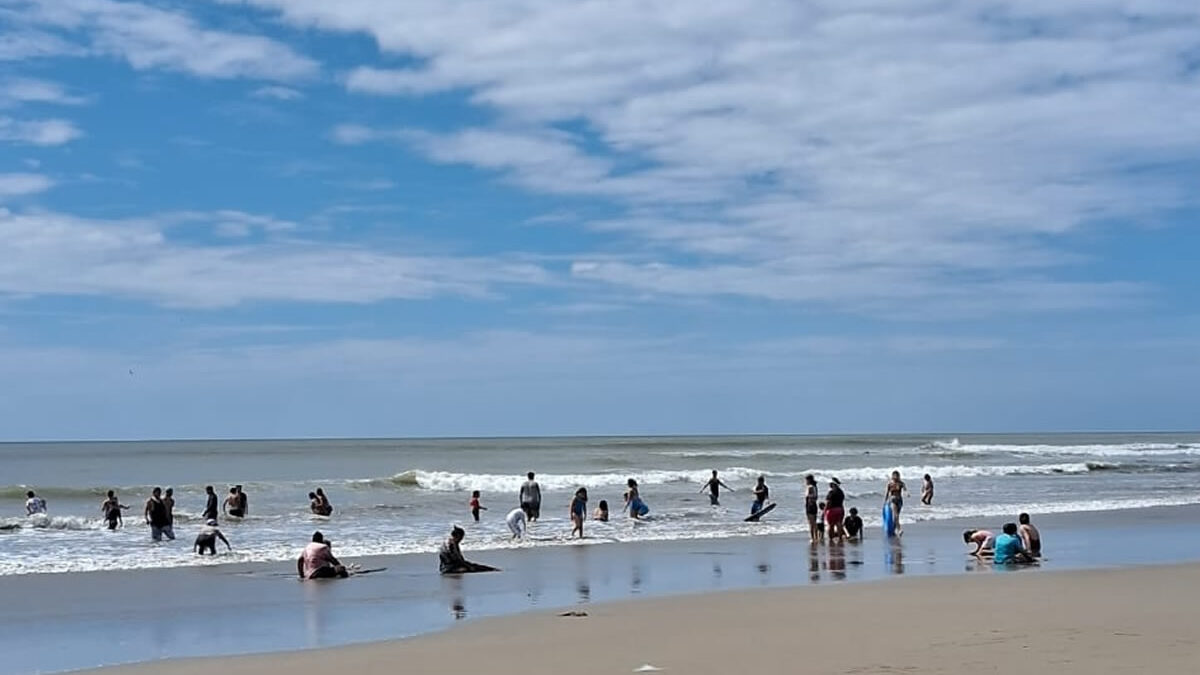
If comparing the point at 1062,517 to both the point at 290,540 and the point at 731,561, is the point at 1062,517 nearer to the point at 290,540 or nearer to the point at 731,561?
the point at 731,561

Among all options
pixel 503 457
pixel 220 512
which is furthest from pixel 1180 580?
pixel 503 457

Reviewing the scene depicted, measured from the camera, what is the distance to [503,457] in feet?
271

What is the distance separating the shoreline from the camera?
43.0 ft

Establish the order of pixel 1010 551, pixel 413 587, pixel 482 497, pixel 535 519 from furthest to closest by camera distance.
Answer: pixel 482 497, pixel 535 519, pixel 1010 551, pixel 413 587

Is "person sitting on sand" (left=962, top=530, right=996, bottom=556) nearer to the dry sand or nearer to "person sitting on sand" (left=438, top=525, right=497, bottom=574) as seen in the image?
the dry sand

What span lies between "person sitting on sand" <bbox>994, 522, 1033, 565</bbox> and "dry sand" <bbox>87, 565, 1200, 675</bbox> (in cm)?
331

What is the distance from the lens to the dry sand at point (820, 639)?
10.4 meters

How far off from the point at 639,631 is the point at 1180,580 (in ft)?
27.3

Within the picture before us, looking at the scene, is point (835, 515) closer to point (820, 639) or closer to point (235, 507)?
point (820, 639)

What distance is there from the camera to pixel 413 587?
57.0ft

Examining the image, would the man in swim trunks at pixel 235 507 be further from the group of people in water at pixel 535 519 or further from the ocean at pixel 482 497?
the ocean at pixel 482 497

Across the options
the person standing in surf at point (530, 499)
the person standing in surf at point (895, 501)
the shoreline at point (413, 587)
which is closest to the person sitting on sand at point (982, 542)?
the shoreline at point (413, 587)

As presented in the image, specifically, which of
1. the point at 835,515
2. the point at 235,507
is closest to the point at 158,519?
the point at 235,507

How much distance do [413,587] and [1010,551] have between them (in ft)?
30.3
